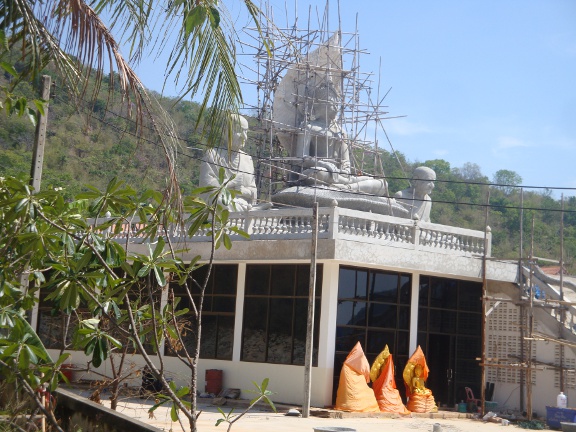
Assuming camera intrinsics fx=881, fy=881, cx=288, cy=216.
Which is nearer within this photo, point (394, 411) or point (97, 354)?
point (97, 354)

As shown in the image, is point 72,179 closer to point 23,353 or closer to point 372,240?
point 372,240

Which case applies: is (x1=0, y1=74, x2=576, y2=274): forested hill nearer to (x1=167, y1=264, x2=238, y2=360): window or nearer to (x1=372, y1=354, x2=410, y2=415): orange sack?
(x1=167, y1=264, x2=238, y2=360): window

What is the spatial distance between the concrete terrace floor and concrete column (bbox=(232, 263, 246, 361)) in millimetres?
1253

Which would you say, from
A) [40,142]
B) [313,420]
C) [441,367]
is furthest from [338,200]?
[40,142]

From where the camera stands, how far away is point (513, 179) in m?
71.7

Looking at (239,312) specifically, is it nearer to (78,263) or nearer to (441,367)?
(441,367)

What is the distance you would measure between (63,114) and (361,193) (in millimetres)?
28632

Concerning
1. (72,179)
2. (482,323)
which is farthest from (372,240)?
(72,179)

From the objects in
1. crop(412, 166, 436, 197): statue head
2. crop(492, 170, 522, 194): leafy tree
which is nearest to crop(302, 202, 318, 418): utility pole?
crop(412, 166, 436, 197): statue head

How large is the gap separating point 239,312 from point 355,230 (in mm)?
3207

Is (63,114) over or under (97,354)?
over

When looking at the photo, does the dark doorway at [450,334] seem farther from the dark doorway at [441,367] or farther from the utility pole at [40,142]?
the utility pole at [40,142]

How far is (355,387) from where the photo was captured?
16.8m

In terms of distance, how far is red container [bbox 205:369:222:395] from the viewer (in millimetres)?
18438
